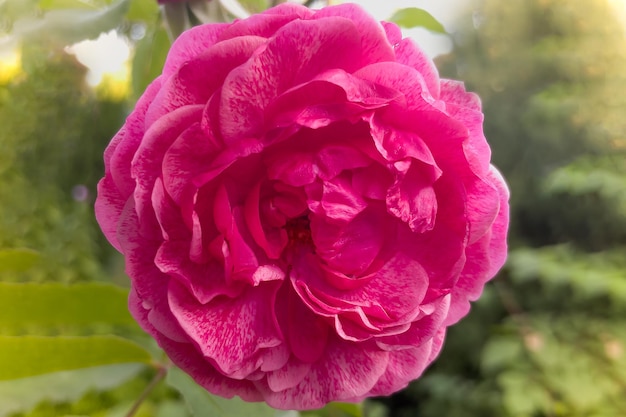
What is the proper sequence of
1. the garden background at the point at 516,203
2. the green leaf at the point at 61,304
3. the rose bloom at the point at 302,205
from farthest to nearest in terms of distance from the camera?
the garden background at the point at 516,203 < the green leaf at the point at 61,304 < the rose bloom at the point at 302,205

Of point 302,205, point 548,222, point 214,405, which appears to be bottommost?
point 548,222

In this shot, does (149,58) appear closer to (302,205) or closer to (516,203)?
(302,205)

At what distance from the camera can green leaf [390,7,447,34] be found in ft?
1.30

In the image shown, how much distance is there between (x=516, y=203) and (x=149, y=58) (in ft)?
4.15

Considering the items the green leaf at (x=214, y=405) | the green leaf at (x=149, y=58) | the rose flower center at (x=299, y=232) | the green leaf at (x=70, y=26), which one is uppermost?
the green leaf at (x=70, y=26)

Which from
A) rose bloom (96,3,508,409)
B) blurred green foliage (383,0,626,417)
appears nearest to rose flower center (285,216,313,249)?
rose bloom (96,3,508,409)

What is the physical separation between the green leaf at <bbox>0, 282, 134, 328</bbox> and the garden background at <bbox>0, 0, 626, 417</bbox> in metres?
0.29

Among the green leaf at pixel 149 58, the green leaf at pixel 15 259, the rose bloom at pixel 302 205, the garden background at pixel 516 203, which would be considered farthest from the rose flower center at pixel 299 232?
the garden background at pixel 516 203

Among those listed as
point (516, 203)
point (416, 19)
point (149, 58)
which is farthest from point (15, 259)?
point (516, 203)

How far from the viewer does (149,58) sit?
372 mm

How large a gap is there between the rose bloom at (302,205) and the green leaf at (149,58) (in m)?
0.13

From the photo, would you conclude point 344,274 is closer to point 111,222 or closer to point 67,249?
point 111,222

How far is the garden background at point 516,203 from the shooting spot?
100 centimetres

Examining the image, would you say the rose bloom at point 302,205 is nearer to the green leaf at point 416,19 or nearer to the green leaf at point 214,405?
the green leaf at point 214,405
